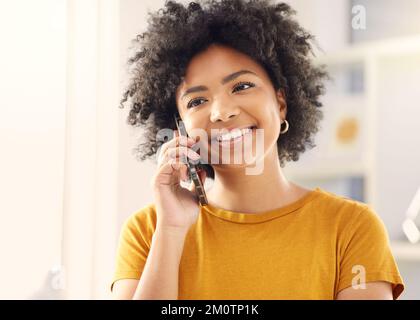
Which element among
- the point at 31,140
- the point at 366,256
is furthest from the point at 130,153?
the point at 366,256

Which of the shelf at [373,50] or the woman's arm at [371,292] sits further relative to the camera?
the shelf at [373,50]

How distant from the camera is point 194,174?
2.75 feet

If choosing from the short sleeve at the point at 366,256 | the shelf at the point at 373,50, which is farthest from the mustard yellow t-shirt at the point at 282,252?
the shelf at the point at 373,50

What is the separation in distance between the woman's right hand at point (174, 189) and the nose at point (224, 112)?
0.06 metres

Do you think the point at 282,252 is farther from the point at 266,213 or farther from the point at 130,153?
the point at 130,153

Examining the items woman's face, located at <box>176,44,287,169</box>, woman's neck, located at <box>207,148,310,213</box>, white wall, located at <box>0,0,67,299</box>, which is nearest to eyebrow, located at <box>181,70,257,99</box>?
woman's face, located at <box>176,44,287,169</box>

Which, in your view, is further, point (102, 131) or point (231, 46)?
point (102, 131)

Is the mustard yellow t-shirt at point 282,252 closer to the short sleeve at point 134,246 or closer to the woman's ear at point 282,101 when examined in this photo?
the short sleeve at point 134,246

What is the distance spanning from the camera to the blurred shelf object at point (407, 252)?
0.87 meters

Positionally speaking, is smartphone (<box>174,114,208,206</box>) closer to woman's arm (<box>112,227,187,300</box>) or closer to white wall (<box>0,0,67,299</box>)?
woman's arm (<box>112,227,187,300</box>)

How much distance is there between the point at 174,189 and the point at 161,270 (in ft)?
0.41

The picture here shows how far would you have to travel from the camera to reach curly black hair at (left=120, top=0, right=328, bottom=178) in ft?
2.80

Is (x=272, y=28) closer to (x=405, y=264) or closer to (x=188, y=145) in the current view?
(x=188, y=145)
